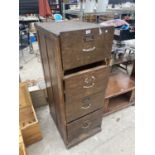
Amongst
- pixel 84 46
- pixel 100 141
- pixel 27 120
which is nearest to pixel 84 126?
pixel 100 141

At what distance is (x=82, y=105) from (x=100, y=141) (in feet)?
1.64

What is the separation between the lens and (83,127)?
1.19 meters

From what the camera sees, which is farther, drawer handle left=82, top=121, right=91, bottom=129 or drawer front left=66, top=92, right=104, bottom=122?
drawer handle left=82, top=121, right=91, bottom=129

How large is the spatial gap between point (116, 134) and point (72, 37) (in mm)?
1087

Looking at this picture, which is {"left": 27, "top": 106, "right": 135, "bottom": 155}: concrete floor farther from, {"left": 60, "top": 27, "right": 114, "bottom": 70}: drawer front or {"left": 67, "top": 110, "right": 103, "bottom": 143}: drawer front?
{"left": 60, "top": 27, "right": 114, "bottom": 70}: drawer front

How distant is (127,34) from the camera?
1671 mm

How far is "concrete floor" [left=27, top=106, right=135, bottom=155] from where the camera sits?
121 centimetres

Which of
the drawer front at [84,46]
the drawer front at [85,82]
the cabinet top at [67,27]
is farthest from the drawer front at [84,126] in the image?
the cabinet top at [67,27]

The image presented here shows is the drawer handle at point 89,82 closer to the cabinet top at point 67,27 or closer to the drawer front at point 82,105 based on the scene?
the drawer front at point 82,105

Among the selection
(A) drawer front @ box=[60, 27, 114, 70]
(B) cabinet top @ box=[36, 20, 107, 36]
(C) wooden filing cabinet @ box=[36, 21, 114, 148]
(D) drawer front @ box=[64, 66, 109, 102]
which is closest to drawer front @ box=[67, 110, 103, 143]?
(C) wooden filing cabinet @ box=[36, 21, 114, 148]
